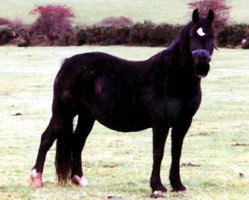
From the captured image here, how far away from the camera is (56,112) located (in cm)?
1116

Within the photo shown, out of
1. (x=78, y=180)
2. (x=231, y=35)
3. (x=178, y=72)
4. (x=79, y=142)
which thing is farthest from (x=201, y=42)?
(x=231, y=35)

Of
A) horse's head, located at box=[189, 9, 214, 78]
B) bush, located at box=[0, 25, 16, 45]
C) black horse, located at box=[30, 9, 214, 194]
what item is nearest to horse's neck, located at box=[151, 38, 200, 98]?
black horse, located at box=[30, 9, 214, 194]

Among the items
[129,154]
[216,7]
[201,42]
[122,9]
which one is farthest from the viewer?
[122,9]

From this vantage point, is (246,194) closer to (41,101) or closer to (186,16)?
(41,101)

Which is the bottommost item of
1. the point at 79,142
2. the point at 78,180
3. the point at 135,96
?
the point at 78,180

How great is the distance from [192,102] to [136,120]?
0.85 meters

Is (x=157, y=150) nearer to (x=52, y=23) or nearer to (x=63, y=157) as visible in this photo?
(x=63, y=157)

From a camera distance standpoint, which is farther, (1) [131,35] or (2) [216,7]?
(2) [216,7]

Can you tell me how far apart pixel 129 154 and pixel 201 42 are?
5.40 metres

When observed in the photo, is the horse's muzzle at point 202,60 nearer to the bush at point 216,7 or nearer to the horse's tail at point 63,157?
the horse's tail at point 63,157

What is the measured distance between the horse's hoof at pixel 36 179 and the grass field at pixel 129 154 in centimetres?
9

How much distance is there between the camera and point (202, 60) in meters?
9.42

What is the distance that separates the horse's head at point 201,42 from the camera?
943cm

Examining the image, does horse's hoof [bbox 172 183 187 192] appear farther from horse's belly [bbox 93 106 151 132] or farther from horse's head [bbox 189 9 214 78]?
horse's head [bbox 189 9 214 78]
